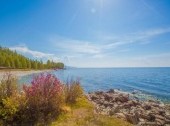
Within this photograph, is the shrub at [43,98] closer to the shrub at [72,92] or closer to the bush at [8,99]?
the bush at [8,99]

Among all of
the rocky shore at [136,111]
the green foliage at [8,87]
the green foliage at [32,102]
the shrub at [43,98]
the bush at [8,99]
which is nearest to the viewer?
the bush at [8,99]

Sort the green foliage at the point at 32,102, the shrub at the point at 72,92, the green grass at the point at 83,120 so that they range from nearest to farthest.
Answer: the green foliage at the point at 32,102, the green grass at the point at 83,120, the shrub at the point at 72,92

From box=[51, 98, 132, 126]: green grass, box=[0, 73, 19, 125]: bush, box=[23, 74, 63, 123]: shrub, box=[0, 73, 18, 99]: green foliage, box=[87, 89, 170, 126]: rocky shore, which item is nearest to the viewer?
box=[0, 73, 19, 125]: bush

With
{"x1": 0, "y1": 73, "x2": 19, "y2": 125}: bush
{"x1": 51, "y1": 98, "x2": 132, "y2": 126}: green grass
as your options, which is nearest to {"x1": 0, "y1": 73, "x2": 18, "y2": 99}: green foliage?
{"x1": 0, "y1": 73, "x2": 19, "y2": 125}: bush

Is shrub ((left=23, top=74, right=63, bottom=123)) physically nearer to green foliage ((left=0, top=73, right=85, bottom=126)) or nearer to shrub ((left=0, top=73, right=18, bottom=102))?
green foliage ((left=0, top=73, right=85, bottom=126))

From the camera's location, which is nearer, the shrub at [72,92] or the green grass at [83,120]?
the green grass at [83,120]

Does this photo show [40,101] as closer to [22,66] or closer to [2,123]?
[2,123]

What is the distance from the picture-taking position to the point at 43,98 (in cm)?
1012

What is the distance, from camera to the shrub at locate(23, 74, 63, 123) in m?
9.73

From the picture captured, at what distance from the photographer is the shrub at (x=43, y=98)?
383 inches

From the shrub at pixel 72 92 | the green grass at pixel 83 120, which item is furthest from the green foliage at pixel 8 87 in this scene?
the shrub at pixel 72 92

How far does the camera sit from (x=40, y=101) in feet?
32.8

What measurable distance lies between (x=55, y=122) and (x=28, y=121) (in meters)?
1.17

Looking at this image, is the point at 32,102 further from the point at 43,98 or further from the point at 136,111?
Answer: the point at 136,111
